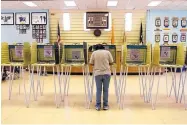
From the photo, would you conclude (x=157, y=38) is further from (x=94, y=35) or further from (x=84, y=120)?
(x=84, y=120)

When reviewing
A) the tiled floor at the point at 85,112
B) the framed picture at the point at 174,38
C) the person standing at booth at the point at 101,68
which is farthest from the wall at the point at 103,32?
the person standing at booth at the point at 101,68

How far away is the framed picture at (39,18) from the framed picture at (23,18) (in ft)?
0.77

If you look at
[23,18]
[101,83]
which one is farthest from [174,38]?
[101,83]

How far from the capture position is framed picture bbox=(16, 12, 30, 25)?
11.9m

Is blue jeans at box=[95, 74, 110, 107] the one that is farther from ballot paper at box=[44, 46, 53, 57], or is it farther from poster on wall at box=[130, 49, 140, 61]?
ballot paper at box=[44, 46, 53, 57]

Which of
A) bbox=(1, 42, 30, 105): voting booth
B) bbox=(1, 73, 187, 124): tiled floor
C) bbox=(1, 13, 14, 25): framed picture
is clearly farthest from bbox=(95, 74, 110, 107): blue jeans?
bbox=(1, 13, 14, 25): framed picture

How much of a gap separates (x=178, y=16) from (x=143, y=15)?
1584 millimetres

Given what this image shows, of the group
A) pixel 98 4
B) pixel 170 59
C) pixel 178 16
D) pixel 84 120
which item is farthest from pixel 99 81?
pixel 178 16

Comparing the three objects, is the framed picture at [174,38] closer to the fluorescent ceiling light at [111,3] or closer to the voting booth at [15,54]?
the fluorescent ceiling light at [111,3]

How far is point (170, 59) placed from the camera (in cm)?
520

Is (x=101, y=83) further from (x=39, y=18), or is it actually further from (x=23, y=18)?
(x=23, y=18)

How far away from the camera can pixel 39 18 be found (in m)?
11.8

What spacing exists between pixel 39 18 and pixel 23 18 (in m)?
0.75

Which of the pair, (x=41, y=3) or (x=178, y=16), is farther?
(x=178, y=16)
